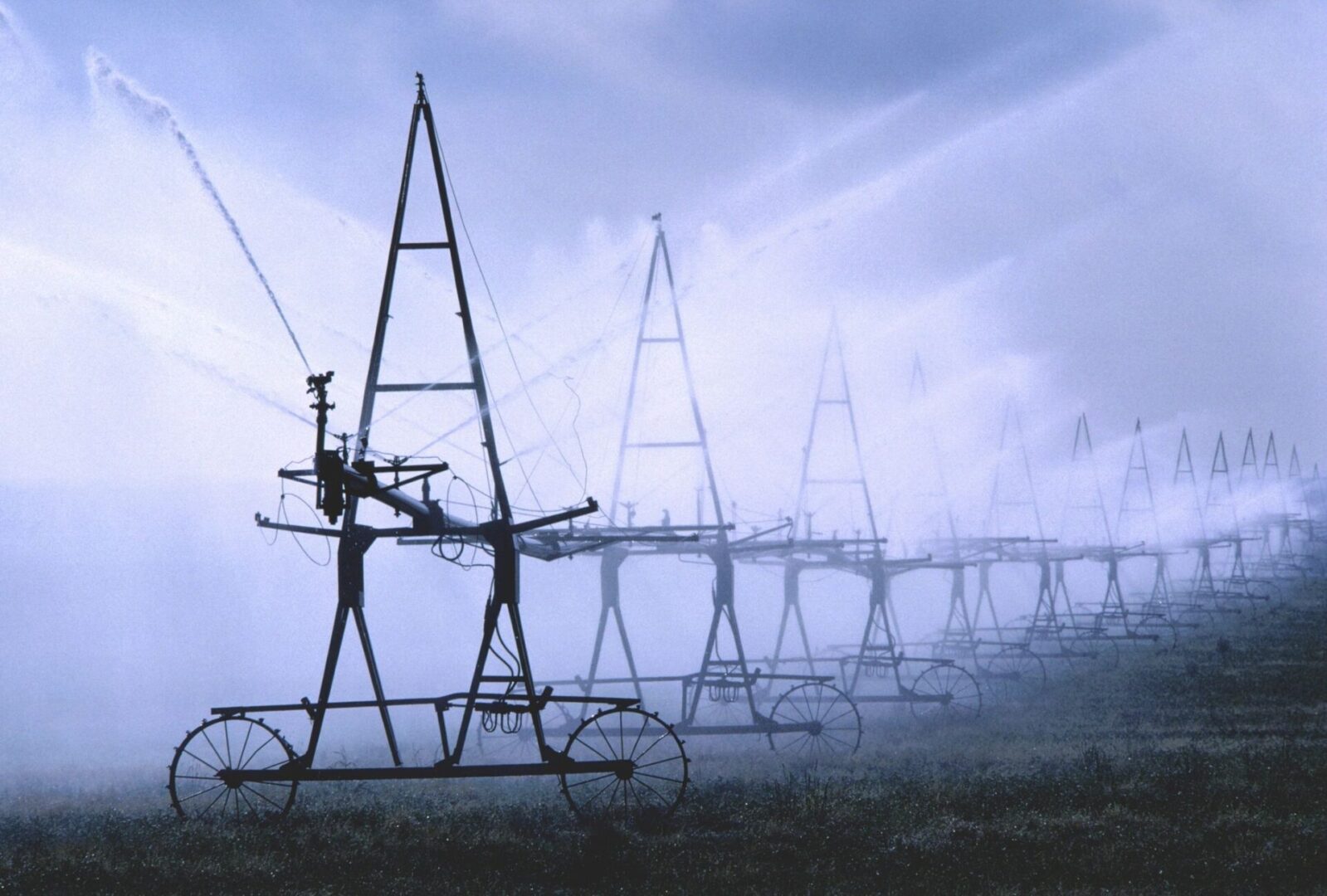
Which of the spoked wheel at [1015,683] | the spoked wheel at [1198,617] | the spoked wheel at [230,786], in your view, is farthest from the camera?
the spoked wheel at [1198,617]

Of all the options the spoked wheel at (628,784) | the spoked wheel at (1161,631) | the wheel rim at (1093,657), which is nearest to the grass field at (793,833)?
the spoked wheel at (628,784)

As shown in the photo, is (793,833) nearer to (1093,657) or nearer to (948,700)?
(948,700)

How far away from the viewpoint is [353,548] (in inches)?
619

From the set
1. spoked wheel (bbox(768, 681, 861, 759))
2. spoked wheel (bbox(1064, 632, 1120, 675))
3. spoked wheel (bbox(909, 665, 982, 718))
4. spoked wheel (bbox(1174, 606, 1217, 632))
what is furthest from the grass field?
spoked wheel (bbox(1174, 606, 1217, 632))

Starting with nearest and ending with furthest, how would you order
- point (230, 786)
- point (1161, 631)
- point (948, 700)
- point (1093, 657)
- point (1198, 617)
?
1. point (230, 786)
2. point (948, 700)
3. point (1093, 657)
4. point (1161, 631)
5. point (1198, 617)

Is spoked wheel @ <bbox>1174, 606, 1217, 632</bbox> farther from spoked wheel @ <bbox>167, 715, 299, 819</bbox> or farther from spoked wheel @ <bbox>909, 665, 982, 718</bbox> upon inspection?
spoked wheel @ <bbox>167, 715, 299, 819</bbox>

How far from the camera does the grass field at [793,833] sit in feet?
40.8

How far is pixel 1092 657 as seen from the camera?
37.2m

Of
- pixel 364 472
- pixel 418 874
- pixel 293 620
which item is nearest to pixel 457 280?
pixel 364 472

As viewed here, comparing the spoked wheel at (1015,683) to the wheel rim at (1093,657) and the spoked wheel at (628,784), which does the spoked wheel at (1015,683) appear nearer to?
the wheel rim at (1093,657)

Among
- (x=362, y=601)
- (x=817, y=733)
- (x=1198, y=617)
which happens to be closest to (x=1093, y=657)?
(x=817, y=733)

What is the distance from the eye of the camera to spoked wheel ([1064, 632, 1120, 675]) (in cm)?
3612

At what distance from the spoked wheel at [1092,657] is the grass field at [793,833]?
15.0 metres

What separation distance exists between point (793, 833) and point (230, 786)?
7.19m
